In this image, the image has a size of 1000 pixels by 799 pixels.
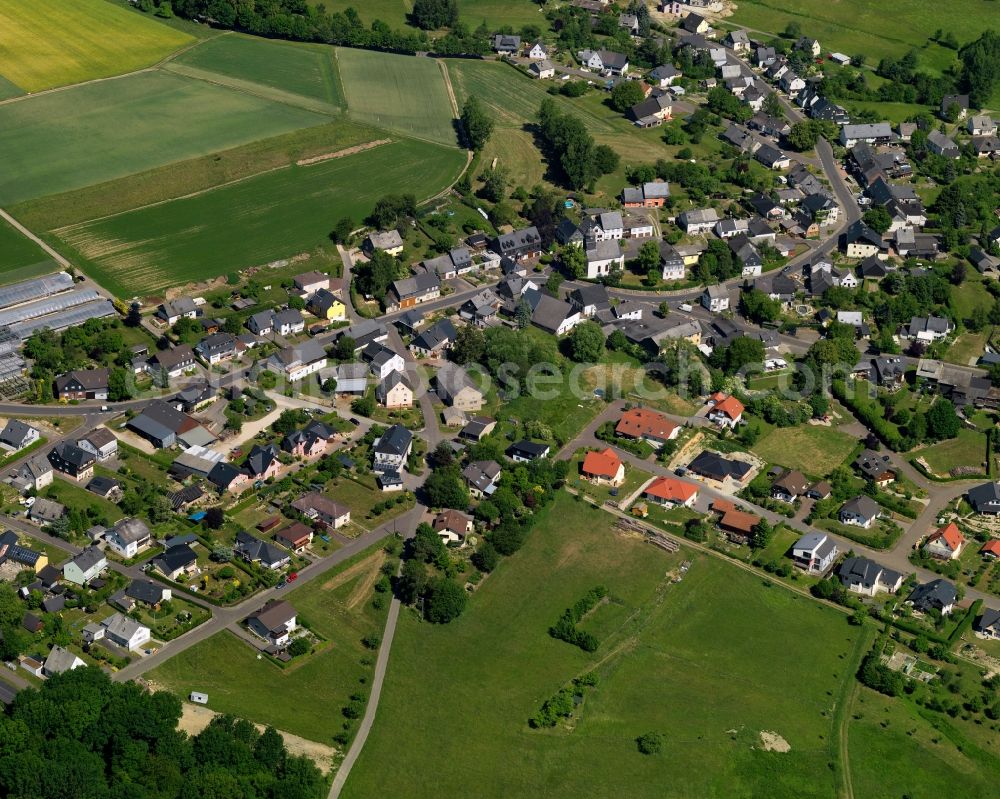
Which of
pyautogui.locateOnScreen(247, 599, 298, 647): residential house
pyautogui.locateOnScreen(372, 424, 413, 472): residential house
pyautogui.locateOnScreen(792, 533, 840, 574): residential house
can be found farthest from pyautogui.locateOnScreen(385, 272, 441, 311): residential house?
pyautogui.locateOnScreen(792, 533, 840, 574): residential house

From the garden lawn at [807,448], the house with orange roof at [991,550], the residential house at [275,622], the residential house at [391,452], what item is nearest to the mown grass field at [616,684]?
the residential house at [275,622]

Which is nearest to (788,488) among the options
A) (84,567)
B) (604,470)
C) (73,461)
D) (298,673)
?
(604,470)

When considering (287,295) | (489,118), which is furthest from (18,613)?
(489,118)

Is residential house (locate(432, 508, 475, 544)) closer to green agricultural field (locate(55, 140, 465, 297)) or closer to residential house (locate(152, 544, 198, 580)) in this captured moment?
residential house (locate(152, 544, 198, 580))

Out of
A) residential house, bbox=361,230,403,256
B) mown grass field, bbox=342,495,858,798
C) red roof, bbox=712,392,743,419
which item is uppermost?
residential house, bbox=361,230,403,256

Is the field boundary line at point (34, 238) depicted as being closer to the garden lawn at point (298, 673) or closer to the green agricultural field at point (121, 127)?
the green agricultural field at point (121, 127)

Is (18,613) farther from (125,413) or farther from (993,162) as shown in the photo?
(993,162)
